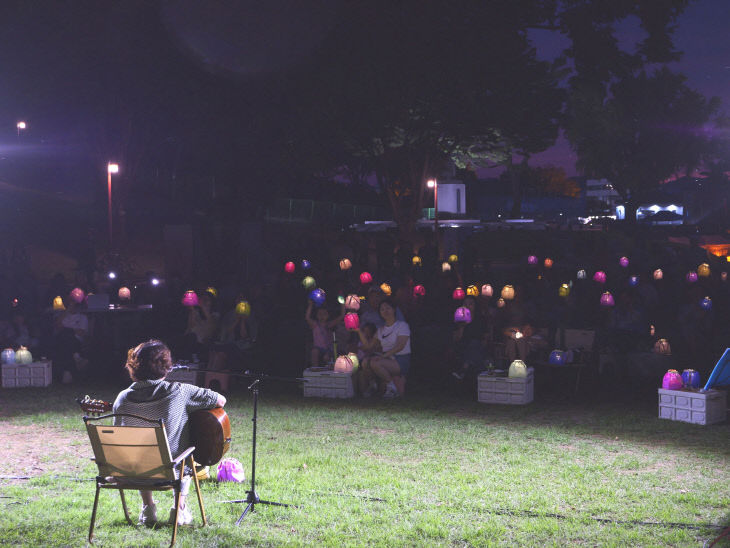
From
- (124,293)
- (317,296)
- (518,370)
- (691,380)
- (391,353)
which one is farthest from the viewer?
(124,293)

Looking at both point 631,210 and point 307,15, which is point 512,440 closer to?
point 307,15

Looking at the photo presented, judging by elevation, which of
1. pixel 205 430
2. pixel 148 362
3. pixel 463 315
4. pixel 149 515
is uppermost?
pixel 463 315

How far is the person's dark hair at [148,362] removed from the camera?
19.2ft

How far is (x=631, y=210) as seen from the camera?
55469 mm

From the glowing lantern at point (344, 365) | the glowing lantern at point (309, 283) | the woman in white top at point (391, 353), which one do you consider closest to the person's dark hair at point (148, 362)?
the glowing lantern at point (344, 365)

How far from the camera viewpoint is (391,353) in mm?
12234

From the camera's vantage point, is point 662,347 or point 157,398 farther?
point 662,347

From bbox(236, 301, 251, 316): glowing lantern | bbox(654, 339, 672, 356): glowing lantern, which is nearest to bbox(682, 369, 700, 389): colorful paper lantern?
bbox(654, 339, 672, 356): glowing lantern

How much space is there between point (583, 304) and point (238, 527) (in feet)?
41.9

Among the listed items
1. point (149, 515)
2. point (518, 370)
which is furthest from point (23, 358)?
point (149, 515)

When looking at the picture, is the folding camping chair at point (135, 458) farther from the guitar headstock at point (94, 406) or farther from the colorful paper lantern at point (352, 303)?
the colorful paper lantern at point (352, 303)

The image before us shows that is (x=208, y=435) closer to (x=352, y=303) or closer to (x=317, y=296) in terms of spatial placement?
(x=352, y=303)

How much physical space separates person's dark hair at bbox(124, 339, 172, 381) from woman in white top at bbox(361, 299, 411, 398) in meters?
6.53

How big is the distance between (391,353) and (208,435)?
6.28 metres
